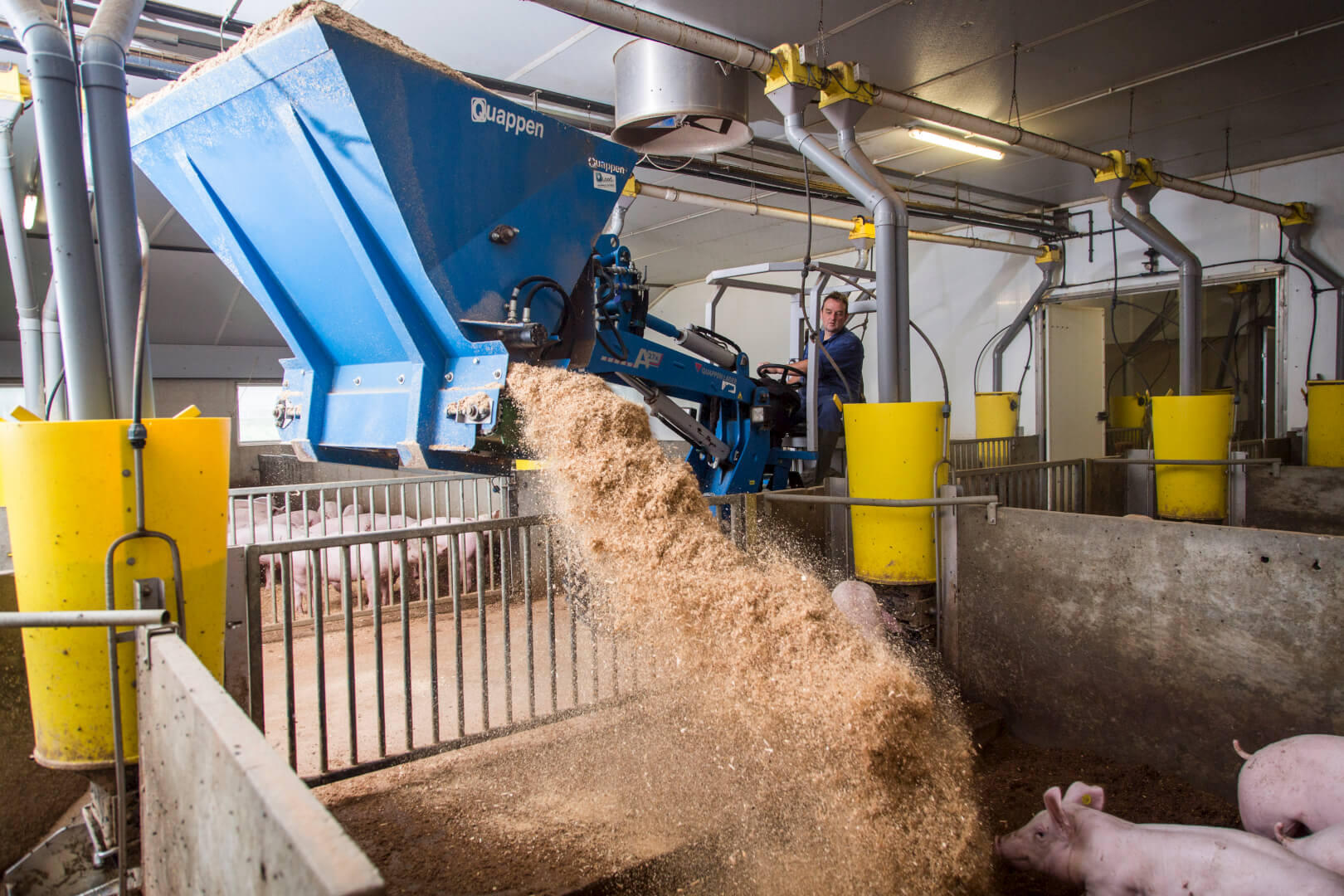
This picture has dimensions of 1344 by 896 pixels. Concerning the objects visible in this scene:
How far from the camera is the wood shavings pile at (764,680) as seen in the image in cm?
221

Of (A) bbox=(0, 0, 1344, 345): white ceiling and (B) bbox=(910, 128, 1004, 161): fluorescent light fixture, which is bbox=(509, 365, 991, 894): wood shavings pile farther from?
(B) bbox=(910, 128, 1004, 161): fluorescent light fixture

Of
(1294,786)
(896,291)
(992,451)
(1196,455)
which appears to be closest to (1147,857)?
(1294,786)

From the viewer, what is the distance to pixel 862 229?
8.66 metres

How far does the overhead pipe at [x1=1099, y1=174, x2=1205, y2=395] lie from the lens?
715 centimetres

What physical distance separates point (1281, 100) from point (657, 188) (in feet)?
18.5

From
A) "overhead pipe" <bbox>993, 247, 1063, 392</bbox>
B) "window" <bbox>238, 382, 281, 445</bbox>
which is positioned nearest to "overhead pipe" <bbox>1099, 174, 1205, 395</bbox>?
"overhead pipe" <bbox>993, 247, 1063, 392</bbox>

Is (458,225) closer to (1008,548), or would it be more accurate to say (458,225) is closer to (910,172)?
(1008,548)

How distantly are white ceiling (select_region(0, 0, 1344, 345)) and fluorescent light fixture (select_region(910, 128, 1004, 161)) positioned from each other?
423 mm

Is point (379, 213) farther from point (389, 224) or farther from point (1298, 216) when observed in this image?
point (1298, 216)

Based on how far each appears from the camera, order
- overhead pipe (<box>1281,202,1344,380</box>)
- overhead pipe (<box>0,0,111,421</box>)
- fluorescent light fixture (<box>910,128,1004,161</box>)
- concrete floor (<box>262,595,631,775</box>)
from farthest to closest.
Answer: overhead pipe (<box>1281,202,1344,380</box>) < fluorescent light fixture (<box>910,128,1004,161</box>) < concrete floor (<box>262,595,631,775</box>) < overhead pipe (<box>0,0,111,421</box>)

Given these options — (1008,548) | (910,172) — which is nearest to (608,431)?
(1008,548)

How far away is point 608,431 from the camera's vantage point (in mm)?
2689

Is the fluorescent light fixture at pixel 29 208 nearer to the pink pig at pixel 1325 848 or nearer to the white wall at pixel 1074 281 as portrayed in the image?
the pink pig at pixel 1325 848

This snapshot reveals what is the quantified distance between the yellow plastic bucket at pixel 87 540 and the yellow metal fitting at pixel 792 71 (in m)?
3.97
